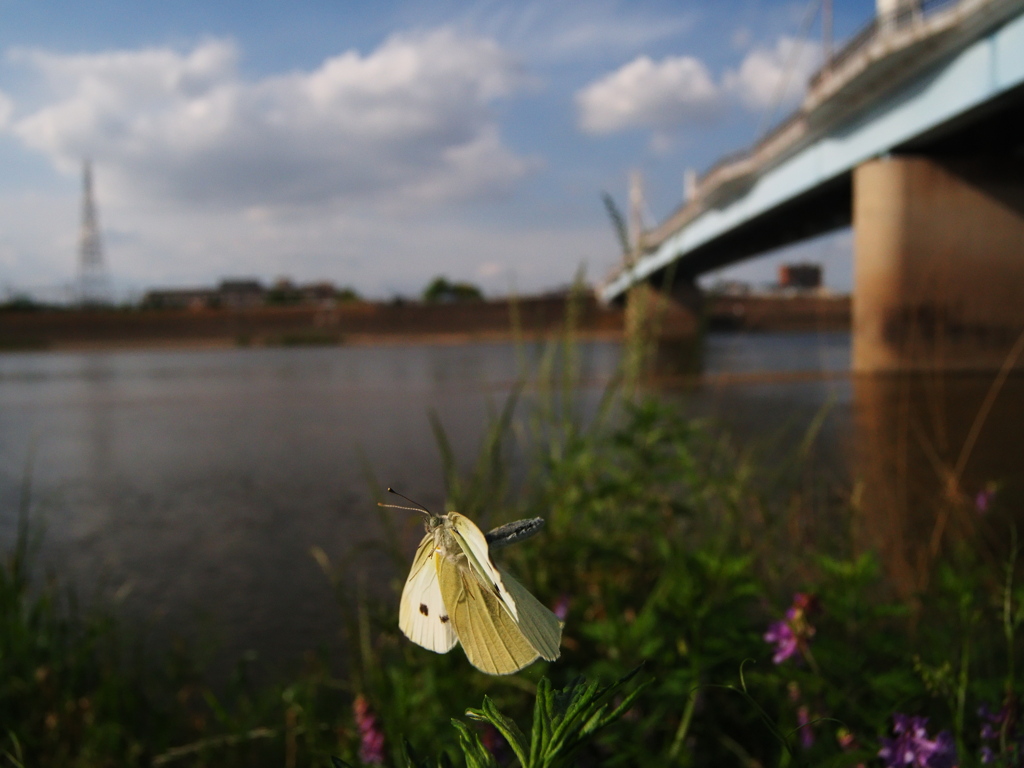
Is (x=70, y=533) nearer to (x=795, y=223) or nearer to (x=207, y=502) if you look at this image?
(x=207, y=502)

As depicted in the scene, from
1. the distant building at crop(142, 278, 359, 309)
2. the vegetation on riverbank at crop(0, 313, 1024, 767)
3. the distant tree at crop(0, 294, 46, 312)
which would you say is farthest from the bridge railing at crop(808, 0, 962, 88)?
the distant building at crop(142, 278, 359, 309)

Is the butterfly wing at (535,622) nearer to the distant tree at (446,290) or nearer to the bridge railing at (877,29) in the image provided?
the bridge railing at (877,29)

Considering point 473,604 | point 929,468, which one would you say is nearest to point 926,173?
point 929,468

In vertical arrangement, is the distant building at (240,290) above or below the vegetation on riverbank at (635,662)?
above

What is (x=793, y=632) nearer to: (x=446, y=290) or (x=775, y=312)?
(x=775, y=312)

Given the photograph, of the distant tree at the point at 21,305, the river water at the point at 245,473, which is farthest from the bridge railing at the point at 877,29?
the distant tree at the point at 21,305

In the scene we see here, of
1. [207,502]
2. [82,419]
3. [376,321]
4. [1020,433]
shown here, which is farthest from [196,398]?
→ [376,321]
